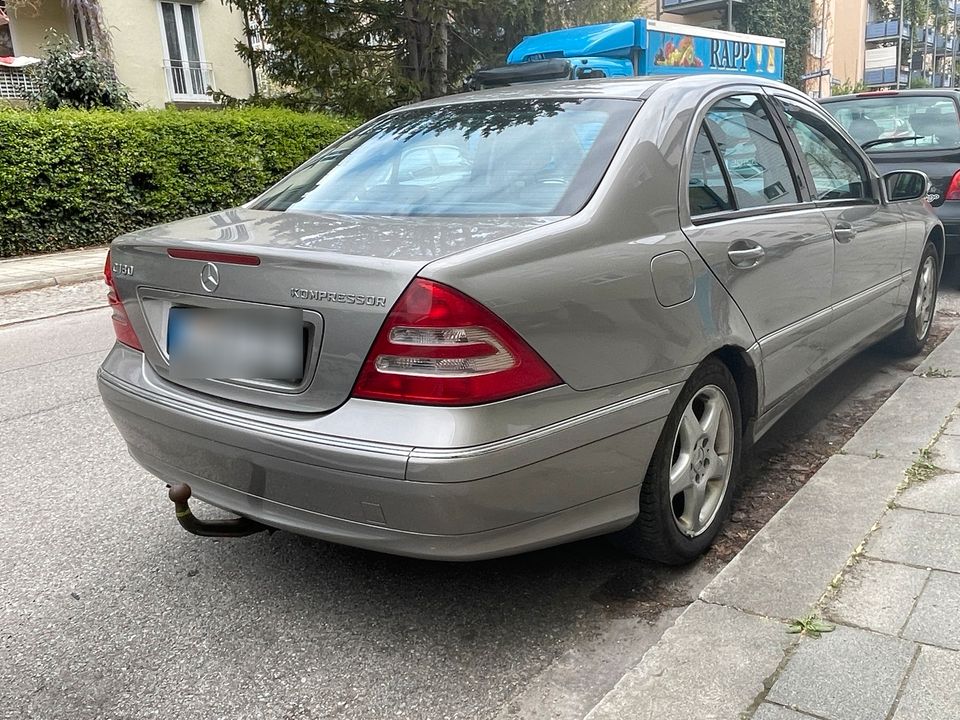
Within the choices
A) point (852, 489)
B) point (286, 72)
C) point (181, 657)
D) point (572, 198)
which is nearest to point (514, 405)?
point (572, 198)

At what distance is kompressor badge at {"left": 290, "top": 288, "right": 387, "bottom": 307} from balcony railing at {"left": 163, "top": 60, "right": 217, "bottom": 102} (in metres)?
22.6

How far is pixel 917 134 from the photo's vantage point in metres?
7.62

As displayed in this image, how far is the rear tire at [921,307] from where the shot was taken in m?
5.13

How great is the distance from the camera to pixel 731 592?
263 cm

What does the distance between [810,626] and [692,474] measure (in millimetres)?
637

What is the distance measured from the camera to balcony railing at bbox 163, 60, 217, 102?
899 inches

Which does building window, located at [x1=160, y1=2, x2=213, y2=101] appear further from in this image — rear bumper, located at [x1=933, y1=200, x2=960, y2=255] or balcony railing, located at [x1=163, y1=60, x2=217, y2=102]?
rear bumper, located at [x1=933, y1=200, x2=960, y2=255]

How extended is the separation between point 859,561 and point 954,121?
6171mm

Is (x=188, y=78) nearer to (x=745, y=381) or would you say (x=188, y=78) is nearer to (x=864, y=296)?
(x=864, y=296)

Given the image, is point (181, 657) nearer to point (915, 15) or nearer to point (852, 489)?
point (852, 489)

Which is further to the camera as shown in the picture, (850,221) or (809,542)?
(850,221)

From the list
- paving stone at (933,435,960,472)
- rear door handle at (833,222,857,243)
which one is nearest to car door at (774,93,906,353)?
rear door handle at (833,222,857,243)

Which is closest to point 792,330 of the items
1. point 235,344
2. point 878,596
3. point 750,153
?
point 750,153

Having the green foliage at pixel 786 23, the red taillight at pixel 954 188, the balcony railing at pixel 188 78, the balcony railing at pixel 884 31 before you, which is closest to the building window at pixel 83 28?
the balcony railing at pixel 188 78
